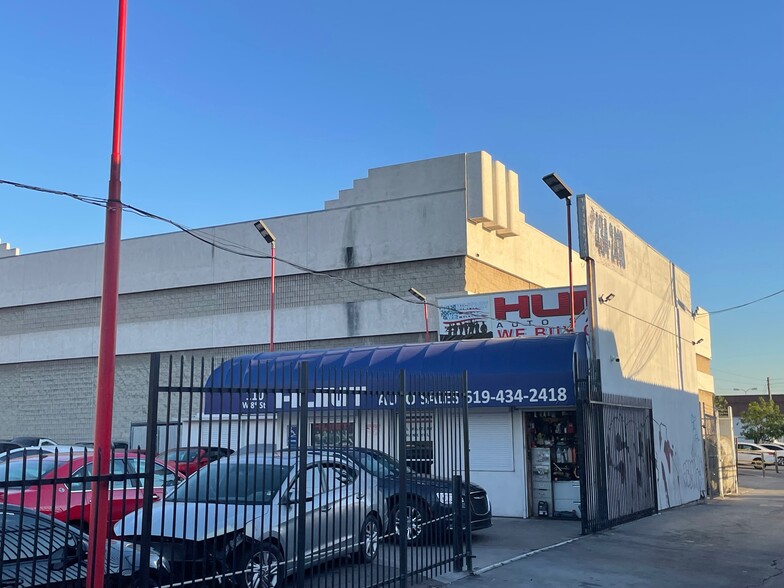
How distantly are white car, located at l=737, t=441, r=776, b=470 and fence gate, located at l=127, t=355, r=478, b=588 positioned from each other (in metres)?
39.9

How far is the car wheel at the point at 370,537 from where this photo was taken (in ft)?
29.6

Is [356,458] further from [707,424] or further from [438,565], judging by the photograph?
[707,424]

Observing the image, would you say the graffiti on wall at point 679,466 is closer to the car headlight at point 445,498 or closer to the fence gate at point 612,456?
the fence gate at point 612,456

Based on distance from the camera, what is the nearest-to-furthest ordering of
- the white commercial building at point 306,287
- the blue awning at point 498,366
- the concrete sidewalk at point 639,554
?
the concrete sidewalk at point 639,554 → the blue awning at point 498,366 → the white commercial building at point 306,287

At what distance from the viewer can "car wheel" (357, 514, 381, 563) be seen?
903 cm

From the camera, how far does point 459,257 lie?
31.6 meters

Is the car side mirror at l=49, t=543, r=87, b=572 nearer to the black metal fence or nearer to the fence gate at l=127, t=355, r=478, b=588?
the black metal fence

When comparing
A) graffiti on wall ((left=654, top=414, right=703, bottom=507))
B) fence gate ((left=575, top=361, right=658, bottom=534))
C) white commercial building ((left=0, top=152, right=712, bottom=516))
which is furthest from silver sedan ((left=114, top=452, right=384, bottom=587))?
white commercial building ((left=0, top=152, right=712, bottom=516))

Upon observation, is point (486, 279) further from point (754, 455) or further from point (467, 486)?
point (754, 455)

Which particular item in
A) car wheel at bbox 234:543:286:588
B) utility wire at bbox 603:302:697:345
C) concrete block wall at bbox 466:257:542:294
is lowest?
car wheel at bbox 234:543:286:588

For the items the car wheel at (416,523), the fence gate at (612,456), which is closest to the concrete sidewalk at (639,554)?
the fence gate at (612,456)

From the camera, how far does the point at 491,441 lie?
58.1 feet

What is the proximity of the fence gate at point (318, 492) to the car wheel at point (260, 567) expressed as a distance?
0.01 meters

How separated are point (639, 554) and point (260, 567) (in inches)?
291
